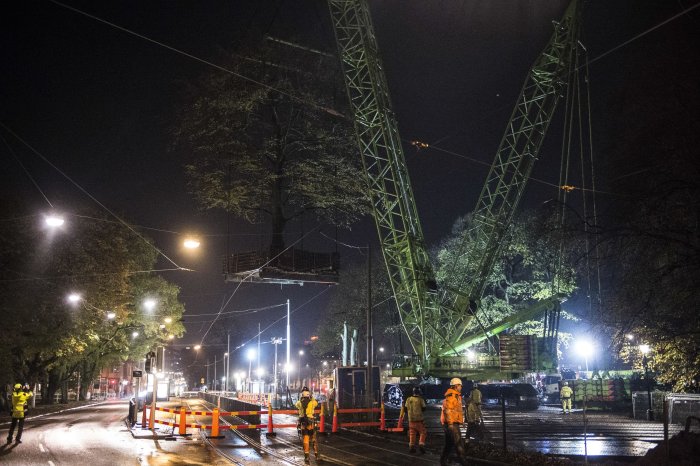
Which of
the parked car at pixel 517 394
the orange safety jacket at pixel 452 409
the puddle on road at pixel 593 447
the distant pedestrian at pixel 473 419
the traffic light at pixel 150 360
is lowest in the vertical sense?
the parked car at pixel 517 394

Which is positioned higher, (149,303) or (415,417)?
(149,303)

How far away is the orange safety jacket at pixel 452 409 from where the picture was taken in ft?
45.9

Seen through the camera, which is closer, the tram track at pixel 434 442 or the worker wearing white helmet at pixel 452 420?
the worker wearing white helmet at pixel 452 420

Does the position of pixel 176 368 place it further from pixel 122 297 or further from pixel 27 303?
pixel 27 303

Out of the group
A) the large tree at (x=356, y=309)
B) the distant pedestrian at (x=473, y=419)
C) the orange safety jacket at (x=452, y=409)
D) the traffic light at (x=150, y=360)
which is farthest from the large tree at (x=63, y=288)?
the orange safety jacket at (x=452, y=409)

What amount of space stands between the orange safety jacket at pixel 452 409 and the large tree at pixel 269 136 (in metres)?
18.5

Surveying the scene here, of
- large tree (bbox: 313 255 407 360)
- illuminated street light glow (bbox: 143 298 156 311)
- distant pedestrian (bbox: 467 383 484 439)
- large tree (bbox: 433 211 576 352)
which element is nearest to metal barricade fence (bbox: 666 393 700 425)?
distant pedestrian (bbox: 467 383 484 439)

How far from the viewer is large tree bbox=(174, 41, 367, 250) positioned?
31953mm

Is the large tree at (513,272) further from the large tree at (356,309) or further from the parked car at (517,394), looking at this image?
the large tree at (356,309)

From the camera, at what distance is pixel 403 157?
116 feet

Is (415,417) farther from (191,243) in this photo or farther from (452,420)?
(191,243)

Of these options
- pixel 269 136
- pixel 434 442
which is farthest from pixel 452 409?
pixel 269 136

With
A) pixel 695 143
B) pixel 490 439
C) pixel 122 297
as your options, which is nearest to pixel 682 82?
pixel 695 143

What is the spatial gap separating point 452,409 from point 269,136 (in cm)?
2249
